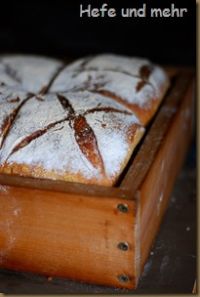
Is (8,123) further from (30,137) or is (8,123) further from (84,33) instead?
(84,33)

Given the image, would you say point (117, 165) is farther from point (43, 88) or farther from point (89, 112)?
point (43, 88)

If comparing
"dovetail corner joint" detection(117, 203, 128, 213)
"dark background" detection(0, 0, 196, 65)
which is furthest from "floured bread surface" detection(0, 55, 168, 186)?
"dark background" detection(0, 0, 196, 65)

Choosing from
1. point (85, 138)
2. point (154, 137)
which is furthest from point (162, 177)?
point (85, 138)

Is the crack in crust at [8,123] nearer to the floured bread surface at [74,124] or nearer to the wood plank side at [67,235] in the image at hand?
the floured bread surface at [74,124]

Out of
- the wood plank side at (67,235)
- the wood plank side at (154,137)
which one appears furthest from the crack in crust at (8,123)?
the wood plank side at (154,137)

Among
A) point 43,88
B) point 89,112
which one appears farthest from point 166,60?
point 89,112

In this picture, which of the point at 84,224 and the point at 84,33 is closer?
the point at 84,224
